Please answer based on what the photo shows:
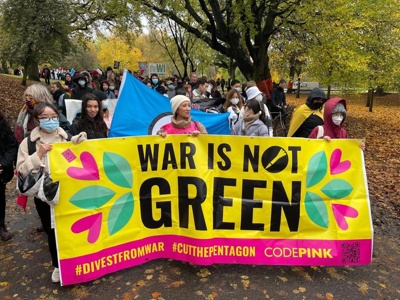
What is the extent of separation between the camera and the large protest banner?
11.6 feet

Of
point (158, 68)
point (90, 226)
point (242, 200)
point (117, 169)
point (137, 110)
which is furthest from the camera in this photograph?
point (158, 68)

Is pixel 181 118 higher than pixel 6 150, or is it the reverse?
pixel 181 118

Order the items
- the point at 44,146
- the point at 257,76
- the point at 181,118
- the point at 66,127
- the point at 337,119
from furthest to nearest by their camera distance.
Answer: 1. the point at 257,76
2. the point at 66,127
3. the point at 181,118
4. the point at 337,119
5. the point at 44,146

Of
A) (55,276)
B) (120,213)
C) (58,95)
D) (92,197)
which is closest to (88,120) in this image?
(92,197)

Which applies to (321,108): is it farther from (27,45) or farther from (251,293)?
(27,45)

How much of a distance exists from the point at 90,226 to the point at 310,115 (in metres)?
3.20

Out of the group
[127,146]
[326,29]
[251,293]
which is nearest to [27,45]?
[326,29]

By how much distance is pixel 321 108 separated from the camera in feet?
A: 15.4

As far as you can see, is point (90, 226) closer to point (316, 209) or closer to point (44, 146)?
point (44, 146)

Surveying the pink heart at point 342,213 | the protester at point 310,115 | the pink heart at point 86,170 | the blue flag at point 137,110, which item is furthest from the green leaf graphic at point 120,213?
the protester at point 310,115

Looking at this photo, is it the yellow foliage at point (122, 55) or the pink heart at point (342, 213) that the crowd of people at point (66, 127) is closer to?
the pink heart at point (342, 213)

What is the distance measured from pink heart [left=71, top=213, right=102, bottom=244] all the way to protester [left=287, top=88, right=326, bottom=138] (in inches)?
117

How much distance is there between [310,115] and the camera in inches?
183

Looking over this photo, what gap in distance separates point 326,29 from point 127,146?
8641 millimetres
